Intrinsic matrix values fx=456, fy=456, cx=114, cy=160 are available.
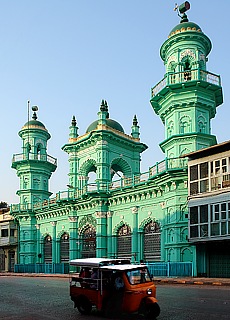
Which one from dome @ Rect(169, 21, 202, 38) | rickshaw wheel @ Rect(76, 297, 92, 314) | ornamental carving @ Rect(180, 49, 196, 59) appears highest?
dome @ Rect(169, 21, 202, 38)

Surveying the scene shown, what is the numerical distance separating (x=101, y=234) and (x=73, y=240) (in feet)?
13.8

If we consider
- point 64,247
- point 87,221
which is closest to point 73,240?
point 87,221

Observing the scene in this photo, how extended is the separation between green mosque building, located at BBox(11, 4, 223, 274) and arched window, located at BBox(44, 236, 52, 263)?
0.10 meters

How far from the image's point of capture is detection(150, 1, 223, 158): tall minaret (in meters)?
29.8

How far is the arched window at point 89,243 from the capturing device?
1490 inches

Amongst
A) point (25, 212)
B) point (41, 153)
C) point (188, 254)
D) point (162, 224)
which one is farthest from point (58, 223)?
point (188, 254)

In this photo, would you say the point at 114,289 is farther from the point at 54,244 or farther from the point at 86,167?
the point at 54,244

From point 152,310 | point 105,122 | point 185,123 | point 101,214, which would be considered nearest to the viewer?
point 152,310

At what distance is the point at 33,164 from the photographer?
48.1 m

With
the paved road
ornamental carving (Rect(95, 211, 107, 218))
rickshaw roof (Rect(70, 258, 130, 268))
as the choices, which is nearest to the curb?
the paved road

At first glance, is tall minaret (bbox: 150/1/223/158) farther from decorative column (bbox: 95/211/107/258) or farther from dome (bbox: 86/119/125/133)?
dome (bbox: 86/119/125/133)

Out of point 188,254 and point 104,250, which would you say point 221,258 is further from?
point 104,250

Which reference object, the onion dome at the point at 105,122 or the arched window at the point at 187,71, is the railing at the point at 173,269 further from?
the onion dome at the point at 105,122

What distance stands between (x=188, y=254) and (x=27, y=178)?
25.0m
